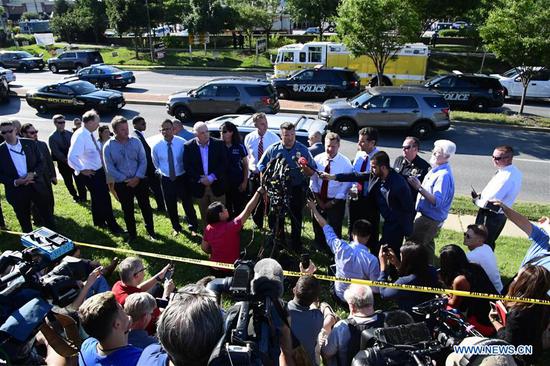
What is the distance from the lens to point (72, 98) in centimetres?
1655

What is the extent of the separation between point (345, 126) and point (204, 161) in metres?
8.58

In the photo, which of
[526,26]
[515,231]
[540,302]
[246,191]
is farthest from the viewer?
[526,26]

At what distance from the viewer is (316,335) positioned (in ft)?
11.0

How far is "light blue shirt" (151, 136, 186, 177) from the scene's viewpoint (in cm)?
650

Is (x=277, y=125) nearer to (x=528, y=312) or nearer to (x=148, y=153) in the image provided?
(x=148, y=153)

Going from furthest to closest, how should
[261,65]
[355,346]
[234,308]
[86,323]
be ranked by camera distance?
[261,65] < [355,346] < [86,323] < [234,308]

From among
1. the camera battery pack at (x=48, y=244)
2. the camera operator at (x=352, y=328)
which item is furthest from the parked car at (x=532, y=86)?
the camera battery pack at (x=48, y=244)

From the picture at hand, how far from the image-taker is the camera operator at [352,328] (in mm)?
3232

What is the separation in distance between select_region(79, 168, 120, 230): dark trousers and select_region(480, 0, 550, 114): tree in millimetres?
13904

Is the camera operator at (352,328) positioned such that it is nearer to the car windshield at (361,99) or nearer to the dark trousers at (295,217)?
the dark trousers at (295,217)

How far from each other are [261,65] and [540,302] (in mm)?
30609

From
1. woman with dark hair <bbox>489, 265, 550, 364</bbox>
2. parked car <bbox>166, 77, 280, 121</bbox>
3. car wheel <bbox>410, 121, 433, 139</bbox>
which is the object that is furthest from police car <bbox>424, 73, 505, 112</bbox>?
woman with dark hair <bbox>489, 265, 550, 364</bbox>

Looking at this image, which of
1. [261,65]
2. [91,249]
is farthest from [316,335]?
[261,65]

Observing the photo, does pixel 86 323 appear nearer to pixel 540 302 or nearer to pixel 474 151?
pixel 540 302
